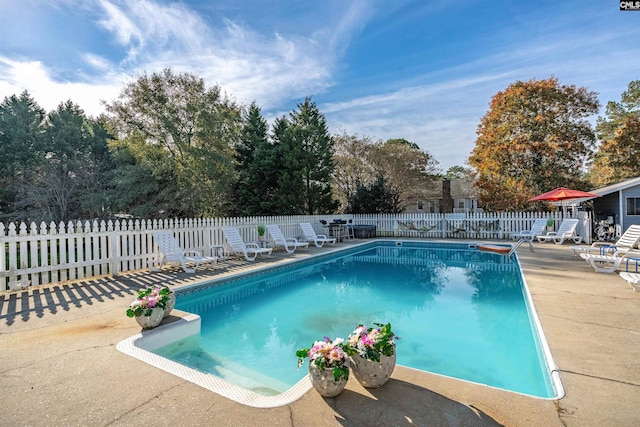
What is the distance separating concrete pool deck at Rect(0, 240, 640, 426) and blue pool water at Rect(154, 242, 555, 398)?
0.45 metres

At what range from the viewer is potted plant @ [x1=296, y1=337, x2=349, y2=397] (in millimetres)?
2312

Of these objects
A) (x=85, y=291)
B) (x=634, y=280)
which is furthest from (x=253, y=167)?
(x=634, y=280)

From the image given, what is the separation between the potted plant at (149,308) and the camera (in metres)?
3.75

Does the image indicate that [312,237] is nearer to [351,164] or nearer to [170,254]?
[170,254]

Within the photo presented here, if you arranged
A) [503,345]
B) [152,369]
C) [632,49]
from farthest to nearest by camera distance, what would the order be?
[632,49] < [503,345] < [152,369]

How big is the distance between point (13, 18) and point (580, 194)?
53.3 feet

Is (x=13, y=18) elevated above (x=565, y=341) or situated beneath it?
elevated above

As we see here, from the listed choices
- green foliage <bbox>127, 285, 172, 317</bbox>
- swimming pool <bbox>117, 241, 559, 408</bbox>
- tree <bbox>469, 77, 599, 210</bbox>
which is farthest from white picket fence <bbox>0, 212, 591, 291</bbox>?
tree <bbox>469, 77, 599, 210</bbox>

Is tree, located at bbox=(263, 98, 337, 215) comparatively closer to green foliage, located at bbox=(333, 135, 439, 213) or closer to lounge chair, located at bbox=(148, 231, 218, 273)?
green foliage, located at bbox=(333, 135, 439, 213)

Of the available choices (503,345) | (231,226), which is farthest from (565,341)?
(231,226)

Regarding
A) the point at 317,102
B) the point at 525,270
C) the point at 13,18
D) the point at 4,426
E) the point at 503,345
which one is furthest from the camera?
the point at 317,102

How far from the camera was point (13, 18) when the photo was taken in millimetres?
6816

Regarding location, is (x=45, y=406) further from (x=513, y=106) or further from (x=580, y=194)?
(x=513, y=106)

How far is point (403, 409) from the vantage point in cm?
221
